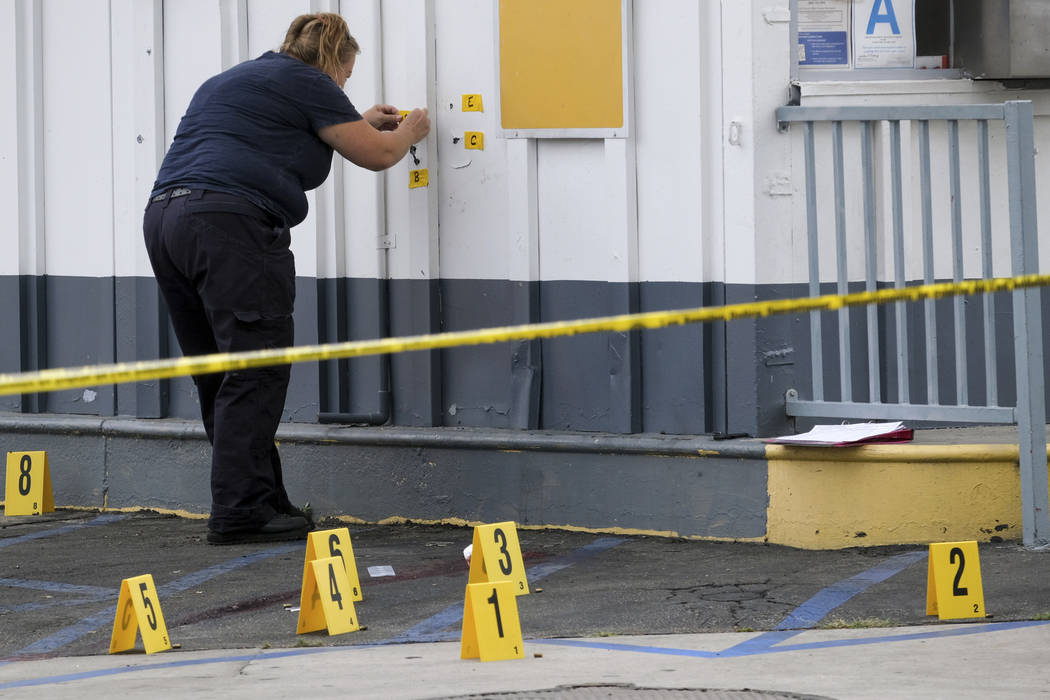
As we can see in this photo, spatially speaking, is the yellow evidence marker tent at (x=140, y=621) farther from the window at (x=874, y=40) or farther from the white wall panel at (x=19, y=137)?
the white wall panel at (x=19, y=137)

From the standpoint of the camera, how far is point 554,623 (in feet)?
15.6

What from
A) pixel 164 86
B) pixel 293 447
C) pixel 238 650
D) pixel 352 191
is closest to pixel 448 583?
pixel 238 650

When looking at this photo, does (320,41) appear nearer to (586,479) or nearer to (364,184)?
(364,184)

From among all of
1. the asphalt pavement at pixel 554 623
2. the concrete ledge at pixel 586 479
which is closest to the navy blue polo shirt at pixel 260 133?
the concrete ledge at pixel 586 479

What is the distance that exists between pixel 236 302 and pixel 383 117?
1.04 metres

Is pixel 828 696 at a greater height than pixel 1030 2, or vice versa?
pixel 1030 2

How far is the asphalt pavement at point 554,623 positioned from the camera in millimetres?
3988

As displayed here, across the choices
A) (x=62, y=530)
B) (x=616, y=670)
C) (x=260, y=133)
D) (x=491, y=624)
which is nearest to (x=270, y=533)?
(x=62, y=530)

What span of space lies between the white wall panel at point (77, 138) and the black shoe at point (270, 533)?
1854mm

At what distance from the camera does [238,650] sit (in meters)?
4.54

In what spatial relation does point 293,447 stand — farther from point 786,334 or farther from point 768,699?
point 768,699

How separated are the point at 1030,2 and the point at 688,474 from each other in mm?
2279

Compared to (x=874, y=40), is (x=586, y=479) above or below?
below

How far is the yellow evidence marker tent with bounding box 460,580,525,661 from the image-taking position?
4234mm
